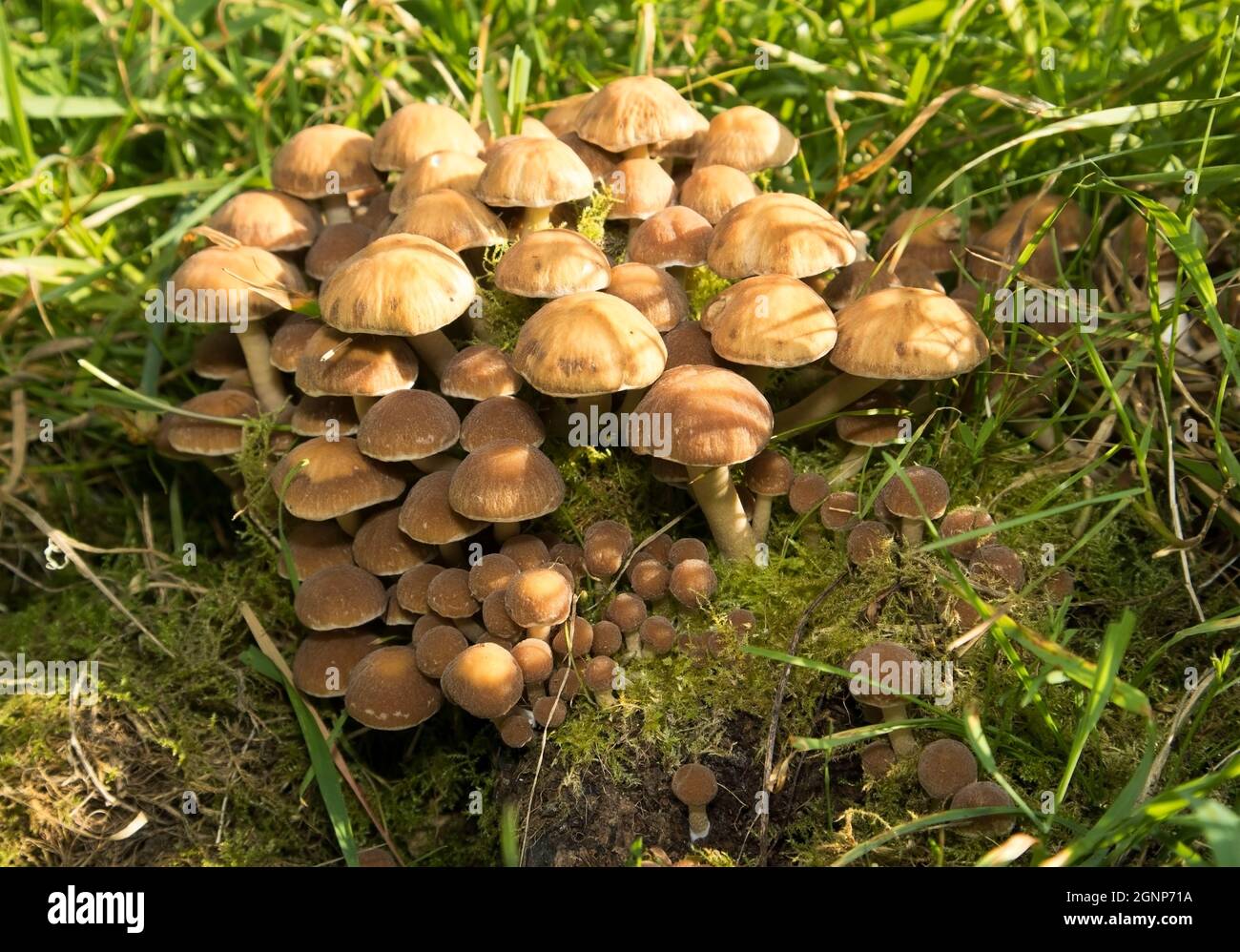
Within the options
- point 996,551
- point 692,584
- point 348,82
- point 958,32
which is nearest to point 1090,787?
point 996,551

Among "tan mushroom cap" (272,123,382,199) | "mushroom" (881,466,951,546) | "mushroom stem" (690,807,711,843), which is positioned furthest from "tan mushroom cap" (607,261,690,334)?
"mushroom stem" (690,807,711,843)

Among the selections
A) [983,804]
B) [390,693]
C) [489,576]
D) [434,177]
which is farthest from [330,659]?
[983,804]

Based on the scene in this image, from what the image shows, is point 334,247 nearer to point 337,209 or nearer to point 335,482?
point 337,209

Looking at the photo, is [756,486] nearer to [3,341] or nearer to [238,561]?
[238,561]

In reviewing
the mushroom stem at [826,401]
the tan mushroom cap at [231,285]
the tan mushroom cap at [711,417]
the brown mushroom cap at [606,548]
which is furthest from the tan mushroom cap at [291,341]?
the mushroom stem at [826,401]

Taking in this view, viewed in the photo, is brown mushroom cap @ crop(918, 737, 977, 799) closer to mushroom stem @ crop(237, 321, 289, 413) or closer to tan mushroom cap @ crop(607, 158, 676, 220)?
tan mushroom cap @ crop(607, 158, 676, 220)

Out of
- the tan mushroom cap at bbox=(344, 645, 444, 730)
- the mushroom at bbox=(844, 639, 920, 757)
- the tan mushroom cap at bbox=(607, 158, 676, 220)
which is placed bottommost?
the tan mushroom cap at bbox=(344, 645, 444, 730)
